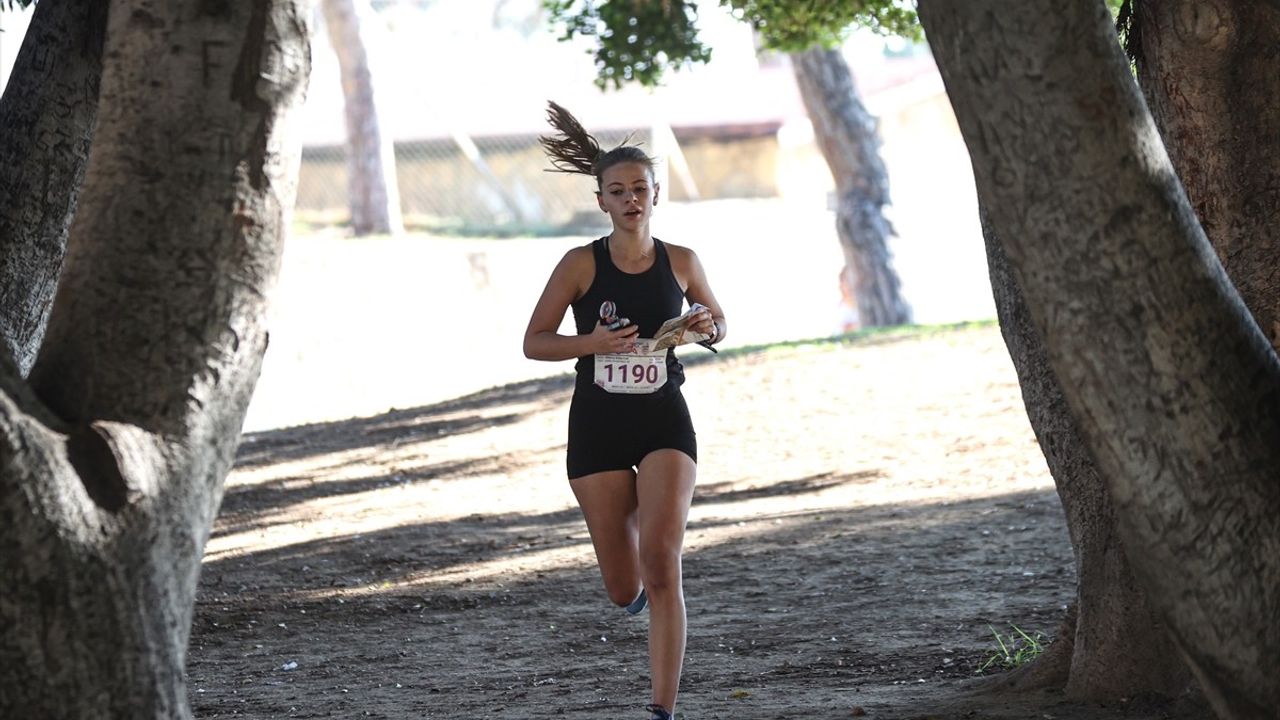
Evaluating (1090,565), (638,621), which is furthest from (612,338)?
(638,621)

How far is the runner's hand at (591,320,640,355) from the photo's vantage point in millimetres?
5191

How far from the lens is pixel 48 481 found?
3.22 meters

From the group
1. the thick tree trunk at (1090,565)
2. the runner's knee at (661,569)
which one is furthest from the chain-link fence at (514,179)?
the runner's knee at (661,569)

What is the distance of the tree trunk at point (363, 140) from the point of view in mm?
25859

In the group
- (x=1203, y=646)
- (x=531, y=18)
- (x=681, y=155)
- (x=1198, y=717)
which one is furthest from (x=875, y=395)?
(x=531, y=18)

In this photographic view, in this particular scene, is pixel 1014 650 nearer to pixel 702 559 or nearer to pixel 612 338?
pixel 612 338

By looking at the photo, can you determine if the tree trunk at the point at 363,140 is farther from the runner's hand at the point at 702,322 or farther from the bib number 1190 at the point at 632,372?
the runner's hand at the point at 702,322

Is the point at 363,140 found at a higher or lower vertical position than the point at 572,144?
higher

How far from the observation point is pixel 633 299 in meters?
5.41

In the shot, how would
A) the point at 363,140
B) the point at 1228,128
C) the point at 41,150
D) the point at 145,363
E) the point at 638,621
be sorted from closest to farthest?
the point at 145,363 → the point at 1228,128 → the point at 41,150 → the point at 638,621 → the point at 363,140

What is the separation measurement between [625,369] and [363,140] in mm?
21280

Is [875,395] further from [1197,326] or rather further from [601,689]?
[1197,326]

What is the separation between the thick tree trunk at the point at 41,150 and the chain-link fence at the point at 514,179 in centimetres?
2055

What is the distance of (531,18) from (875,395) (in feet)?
131
